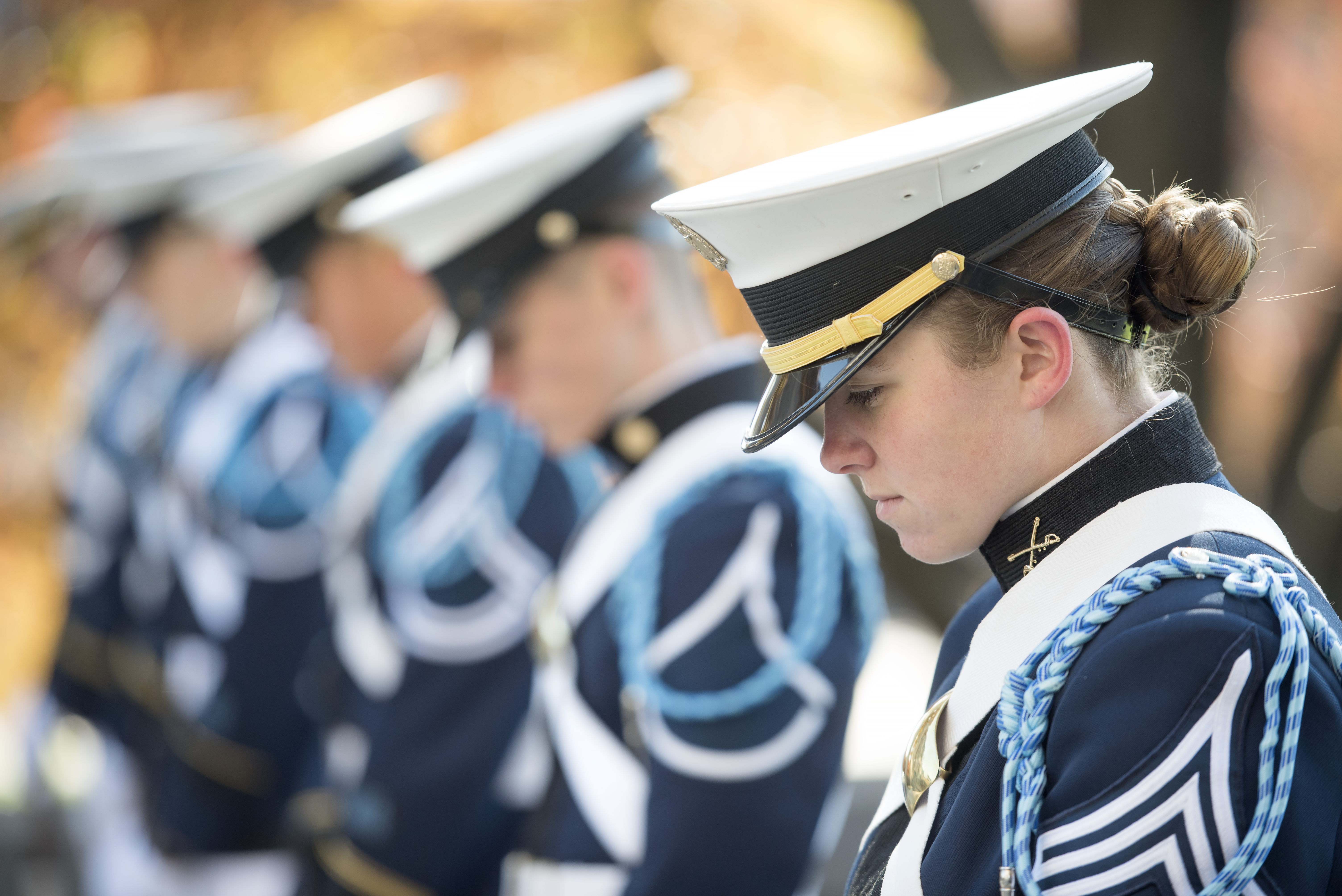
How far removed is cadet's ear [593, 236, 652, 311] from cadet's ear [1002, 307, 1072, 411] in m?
1.51

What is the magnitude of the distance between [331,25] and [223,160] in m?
1.85

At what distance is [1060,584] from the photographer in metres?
1.60

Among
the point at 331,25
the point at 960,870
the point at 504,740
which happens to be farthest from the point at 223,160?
the point at 960,870

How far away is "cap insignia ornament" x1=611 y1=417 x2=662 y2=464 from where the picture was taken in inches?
116

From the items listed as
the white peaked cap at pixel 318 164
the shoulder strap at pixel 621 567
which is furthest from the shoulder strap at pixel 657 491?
the white peaked cap at pixel 318 164

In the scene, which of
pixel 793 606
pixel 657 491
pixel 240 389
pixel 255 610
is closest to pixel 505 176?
pixel 657 491

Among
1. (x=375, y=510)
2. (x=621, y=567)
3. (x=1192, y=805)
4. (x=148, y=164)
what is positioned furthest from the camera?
(x=148, y=164)

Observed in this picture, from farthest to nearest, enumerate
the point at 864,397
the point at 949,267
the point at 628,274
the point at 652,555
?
the point at 628,274 → the point at 652,555 → the point at 864,397 → the point at 949,267

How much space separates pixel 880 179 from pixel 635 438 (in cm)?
146

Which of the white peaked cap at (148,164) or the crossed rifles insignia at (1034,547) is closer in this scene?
the crossed rifles insignia at (1034,547)

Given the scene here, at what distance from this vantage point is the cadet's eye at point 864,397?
5.37ft

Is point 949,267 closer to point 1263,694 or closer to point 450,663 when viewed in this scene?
point 1263,694

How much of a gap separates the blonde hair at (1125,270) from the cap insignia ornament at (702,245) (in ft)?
1.12

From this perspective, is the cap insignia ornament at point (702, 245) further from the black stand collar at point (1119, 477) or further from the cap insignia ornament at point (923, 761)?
the cap insignia ornament at point (923, 761)
